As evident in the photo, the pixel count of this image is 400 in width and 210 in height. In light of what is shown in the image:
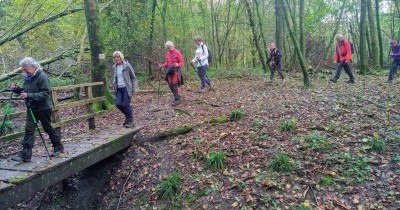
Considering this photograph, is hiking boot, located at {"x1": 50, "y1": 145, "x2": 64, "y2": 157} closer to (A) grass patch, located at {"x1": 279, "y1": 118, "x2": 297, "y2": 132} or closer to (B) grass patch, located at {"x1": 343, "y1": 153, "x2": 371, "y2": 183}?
(A) grass patch, located at {"x1": 279, "y1": 118, "x2": 297, "y2": 132}

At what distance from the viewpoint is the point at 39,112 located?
19.7ft

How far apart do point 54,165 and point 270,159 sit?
4072mm

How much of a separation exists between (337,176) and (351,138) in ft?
4.72

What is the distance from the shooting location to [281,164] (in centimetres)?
630

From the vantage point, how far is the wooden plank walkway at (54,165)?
507 cm

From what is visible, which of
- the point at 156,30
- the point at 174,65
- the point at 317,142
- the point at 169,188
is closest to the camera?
→ the point at 169,188

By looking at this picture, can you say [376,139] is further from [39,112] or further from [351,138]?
[39,112]

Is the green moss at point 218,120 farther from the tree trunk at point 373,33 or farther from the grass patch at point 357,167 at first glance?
the tree trunk at point 373,33

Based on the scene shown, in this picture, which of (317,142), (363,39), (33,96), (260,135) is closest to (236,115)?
(260,135)

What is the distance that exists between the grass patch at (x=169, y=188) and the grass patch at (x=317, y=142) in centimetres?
285

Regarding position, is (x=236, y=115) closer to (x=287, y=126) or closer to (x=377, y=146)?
(x=287, y=126)

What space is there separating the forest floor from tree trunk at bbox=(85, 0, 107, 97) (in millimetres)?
1460

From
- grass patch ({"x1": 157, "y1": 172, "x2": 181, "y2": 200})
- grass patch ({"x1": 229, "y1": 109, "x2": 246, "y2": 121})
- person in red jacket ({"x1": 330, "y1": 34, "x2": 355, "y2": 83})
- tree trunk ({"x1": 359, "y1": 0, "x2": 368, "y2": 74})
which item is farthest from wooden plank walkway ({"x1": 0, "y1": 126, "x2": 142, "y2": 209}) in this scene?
A: tree trunk ({"x1": 359, "y1": 0, "x2": 368, "y2": 74})

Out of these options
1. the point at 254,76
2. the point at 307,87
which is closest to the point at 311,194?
the point at 307,87
